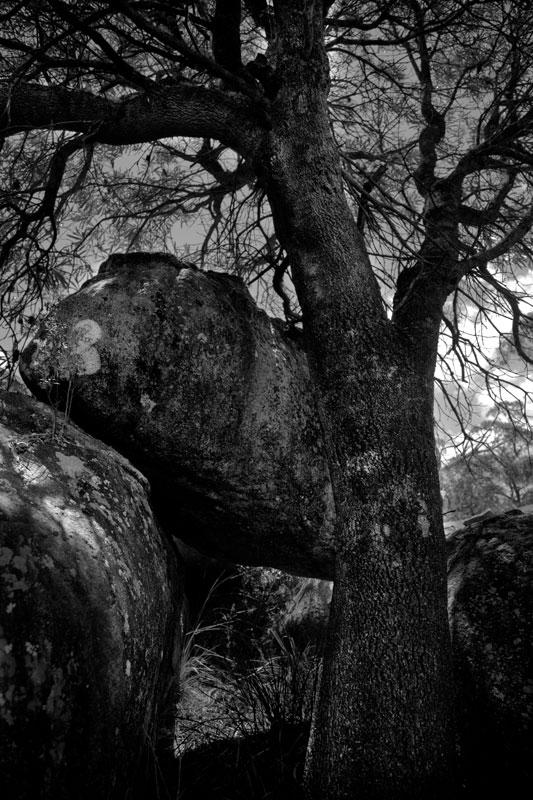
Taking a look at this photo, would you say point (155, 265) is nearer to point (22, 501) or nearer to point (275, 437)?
point (275, 437)

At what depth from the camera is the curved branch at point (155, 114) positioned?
305 centimetres

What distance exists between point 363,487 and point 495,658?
99 cm

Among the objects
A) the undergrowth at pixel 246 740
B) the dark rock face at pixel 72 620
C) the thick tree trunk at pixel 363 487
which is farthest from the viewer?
the undergrowth at pixel 246 740

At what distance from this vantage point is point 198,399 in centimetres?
309

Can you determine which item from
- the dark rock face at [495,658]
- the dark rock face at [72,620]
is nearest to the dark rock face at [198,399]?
the dark rock face at [72,620]

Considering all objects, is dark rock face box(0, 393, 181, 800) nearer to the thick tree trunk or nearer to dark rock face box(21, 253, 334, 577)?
dark rock face box(21, 253, 334, 577)

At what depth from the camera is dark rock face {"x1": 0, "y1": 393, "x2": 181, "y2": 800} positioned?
5.35ft

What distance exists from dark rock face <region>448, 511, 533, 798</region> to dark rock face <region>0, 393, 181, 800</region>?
1.35m

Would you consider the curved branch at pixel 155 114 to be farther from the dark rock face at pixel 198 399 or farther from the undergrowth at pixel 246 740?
the undergrowth at pixel 246 740

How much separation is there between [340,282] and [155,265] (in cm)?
124

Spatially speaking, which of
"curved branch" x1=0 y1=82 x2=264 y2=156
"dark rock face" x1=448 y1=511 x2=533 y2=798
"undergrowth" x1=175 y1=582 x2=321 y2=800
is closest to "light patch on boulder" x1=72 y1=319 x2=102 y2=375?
"curved branch" x1=0 y1=82 x2=264 y2=156

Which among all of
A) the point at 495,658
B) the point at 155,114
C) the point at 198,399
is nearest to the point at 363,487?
the point at 495,658

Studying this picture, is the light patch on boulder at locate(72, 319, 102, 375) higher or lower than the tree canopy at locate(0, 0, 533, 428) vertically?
lower

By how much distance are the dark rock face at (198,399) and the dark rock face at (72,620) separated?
0.46m
